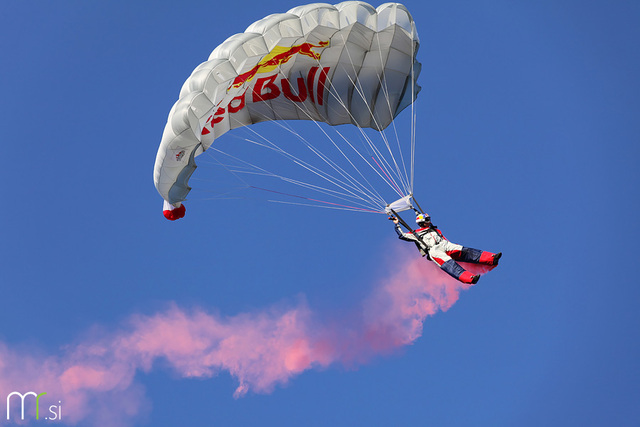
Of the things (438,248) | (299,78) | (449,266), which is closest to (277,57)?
(299,78)

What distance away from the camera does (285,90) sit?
16.0 m

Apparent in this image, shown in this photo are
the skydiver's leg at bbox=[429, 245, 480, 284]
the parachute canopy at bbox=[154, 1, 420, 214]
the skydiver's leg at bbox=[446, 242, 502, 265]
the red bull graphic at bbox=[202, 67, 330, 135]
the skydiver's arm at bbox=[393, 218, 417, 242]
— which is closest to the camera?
the skydiver's leg at bbox=[429, 245, 480, 284]

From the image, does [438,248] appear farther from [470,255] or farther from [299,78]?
[299,78]

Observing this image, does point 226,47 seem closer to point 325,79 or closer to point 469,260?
point 325,79

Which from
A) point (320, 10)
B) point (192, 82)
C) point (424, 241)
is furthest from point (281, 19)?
point (424, 241)

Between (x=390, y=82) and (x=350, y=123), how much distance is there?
4.86ft

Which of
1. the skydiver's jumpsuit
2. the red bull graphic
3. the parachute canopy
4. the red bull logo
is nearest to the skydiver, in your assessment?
the skydiver's jumpsuit

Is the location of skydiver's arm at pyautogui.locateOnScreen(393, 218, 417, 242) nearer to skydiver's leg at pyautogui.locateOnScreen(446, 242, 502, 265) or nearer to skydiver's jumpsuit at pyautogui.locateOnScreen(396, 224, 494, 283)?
skydiver's jumpsuit at pyautogui.locateOnScreen(396, 224, 494, 283)

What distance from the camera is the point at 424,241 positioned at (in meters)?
14.0

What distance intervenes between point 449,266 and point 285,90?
17.4 feet

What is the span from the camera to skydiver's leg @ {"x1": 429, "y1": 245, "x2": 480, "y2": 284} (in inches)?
513

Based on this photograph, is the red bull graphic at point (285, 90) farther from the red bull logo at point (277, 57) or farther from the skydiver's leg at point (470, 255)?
the skydiver's leg at point (470, 255)

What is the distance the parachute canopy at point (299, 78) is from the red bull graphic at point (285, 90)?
0.02 meters

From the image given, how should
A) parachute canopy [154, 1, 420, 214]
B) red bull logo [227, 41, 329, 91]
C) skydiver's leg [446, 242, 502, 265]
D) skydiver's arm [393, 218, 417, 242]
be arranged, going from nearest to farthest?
parachute canopy [154, 1, 420, 214] < skydiver's leg [446, 242, 502, 265] < skydiver's arm [393, 218, 417, 242] < red bull logo [227, 41, 329, 91]
